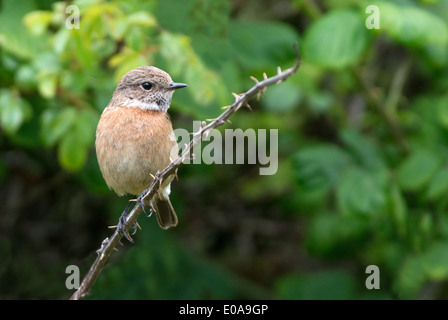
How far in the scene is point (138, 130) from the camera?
3.25m

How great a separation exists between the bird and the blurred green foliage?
0.52 meters

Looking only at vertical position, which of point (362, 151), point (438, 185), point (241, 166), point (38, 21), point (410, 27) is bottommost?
point (438, 185)

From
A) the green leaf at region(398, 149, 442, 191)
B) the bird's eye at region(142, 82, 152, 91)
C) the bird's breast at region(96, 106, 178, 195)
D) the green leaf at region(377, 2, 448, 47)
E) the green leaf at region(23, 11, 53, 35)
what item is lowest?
the bird's breast at region(96, 106, 178, 195)

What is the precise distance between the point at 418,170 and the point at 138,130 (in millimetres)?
3410

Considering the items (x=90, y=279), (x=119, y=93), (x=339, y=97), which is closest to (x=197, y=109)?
(x=119, y=93)

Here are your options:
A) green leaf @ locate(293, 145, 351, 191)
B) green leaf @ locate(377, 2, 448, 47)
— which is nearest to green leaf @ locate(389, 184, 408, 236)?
green leaf @ locate(293, 145, 351, 191)

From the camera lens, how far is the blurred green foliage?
4.98 m

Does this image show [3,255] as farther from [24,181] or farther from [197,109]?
[197,109]

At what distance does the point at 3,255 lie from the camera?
6992mm

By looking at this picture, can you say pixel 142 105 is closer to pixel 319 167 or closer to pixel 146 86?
pixel 146 86

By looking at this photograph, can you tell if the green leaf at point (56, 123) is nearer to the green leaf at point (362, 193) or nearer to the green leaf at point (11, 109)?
A: the green leaf at point (11, 109)

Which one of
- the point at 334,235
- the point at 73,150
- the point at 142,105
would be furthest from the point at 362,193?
the point at 142,105

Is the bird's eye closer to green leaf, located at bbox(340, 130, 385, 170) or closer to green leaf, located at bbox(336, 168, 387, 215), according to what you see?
green leaf, located at bbox(336, 168, 387, 215)

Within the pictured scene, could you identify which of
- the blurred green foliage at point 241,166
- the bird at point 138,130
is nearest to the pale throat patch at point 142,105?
the bird at point 138,130
